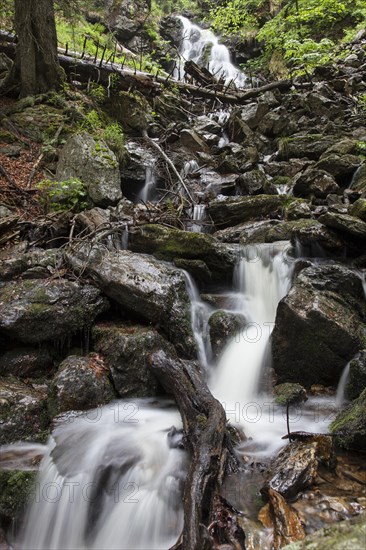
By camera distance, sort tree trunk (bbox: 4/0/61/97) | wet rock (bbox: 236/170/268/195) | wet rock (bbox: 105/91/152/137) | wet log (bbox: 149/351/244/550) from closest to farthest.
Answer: wet log (bbox: 149/351/244/550) < wet rock (bbox: 236/170/268/195) < tree trunk (bbox: 4/0/61/97) < wet rock (bbox: 105/91/152/137)

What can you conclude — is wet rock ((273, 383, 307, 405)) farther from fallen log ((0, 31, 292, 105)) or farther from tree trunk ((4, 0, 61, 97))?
fallen log ((0, 31, 292, 105))

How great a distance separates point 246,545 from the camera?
2.51 m

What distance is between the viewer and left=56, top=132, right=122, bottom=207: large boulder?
7570mm

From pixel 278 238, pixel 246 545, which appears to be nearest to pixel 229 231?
pixel 278 238

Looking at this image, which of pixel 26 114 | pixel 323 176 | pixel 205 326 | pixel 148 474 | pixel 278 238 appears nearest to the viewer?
pixel 148 474

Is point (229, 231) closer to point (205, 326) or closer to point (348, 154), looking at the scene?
point (205, 326)

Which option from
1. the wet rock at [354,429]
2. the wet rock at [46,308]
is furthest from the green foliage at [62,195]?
the wet rock at [354,429]

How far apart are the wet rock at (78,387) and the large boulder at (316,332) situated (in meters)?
2.26

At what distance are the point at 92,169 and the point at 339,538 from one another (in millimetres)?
7465

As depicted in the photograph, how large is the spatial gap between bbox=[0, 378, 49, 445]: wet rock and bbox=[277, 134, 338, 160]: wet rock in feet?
31.4

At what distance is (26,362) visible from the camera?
14.8 ft

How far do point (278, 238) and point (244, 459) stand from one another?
4.52 meters

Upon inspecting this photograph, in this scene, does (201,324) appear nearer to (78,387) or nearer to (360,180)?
(78,387)

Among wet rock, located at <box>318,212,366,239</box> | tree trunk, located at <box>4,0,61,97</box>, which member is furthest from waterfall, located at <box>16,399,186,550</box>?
tree trunk, located at <box>4,0,61,97</box>
